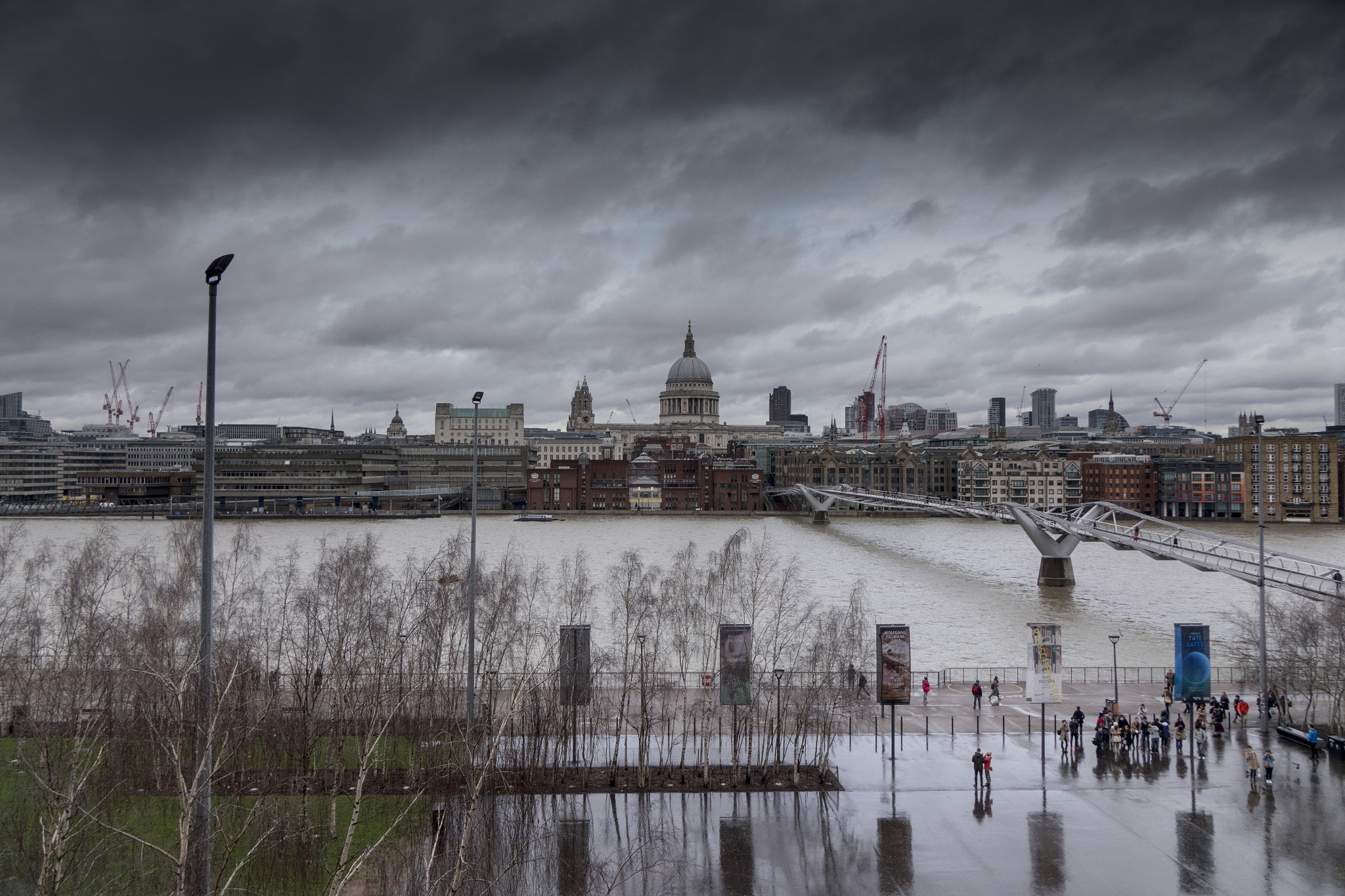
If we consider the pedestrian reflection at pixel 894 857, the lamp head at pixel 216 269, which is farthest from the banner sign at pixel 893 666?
the lamp head at pixel 216 269

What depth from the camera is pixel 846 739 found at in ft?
63.6

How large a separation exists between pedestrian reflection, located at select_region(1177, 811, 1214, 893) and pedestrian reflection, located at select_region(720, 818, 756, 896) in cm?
564

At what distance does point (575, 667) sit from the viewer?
57.0ft

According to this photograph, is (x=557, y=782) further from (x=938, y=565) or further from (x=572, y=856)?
(x=938, y=565)

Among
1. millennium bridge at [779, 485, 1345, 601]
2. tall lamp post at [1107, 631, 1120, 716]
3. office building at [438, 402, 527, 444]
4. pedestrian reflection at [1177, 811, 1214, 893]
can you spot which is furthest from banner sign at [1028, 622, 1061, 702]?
office building at [438, 402, 527, 444]

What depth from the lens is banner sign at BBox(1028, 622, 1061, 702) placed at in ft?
65.2

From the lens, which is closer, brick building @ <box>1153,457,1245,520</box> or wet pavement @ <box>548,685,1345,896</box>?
wet pavement @ <box>548,685,1345,896</box>

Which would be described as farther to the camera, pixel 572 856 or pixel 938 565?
pixel 938 565

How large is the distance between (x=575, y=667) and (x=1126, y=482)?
110110mm

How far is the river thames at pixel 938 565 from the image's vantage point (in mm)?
33031

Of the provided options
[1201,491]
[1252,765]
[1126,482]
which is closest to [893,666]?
[1252,765]

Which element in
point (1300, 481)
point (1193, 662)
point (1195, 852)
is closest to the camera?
point (1195, 852)

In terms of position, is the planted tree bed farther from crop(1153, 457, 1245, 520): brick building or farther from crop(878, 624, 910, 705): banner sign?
crop(1153, 457, 1245, 520): brick building

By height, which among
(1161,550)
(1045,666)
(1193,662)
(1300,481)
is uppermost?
(1300,481)
